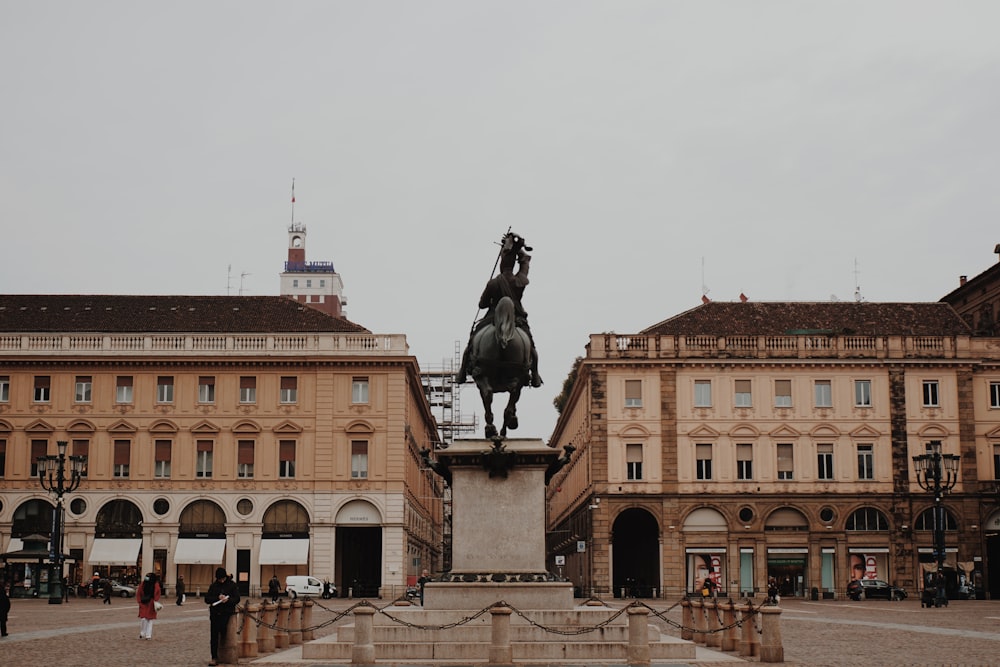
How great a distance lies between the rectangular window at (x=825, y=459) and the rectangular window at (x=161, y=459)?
3282cm

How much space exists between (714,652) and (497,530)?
594 cm

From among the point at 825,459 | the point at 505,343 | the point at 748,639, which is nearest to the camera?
the point at 505,343

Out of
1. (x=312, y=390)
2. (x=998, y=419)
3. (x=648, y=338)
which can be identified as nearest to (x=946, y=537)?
(x=998, y=419)

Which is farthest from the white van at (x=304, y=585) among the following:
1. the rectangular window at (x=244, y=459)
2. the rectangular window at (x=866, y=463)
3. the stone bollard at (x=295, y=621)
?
the stone bollard at (x=295, y=621)

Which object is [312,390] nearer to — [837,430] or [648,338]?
[648,338]

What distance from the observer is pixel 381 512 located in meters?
64.9

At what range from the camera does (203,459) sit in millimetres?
65375

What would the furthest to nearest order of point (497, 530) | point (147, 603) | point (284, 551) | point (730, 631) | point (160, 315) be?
point (160, 315) → point (284, 551) → point (147, 603) → point (730, 631) → point (497, 530)

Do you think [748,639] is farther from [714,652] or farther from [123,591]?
[123,591]

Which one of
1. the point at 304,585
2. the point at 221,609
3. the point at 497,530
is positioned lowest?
the point at 304,585

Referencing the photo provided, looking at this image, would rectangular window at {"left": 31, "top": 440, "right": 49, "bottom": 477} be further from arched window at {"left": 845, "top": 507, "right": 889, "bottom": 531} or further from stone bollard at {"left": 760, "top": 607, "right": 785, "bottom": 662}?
stone bollard at {"left": 760, "top": 607, "right": 785, "bottom": 662}

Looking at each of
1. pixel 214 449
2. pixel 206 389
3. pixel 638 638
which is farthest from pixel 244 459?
pixel 638 638

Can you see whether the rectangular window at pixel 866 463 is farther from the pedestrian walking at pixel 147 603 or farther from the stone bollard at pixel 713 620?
the pedestrian walking at pixel 147 603

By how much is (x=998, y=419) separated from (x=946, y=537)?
7352mm
